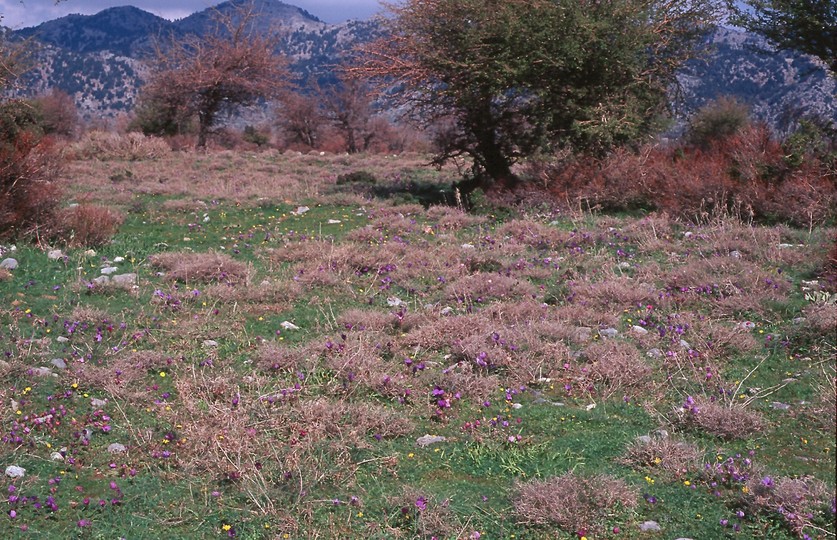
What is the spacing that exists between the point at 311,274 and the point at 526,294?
8.04 ft

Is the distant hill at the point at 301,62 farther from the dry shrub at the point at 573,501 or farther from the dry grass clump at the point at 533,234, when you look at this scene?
the dry shrub at the point at 573,501

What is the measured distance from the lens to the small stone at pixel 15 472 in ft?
13.4

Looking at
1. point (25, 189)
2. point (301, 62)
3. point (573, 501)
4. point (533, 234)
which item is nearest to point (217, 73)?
point (25, 189)

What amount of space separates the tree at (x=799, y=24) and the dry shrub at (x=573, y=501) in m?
14.4

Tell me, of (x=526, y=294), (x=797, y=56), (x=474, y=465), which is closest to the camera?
(x=474, y=465)

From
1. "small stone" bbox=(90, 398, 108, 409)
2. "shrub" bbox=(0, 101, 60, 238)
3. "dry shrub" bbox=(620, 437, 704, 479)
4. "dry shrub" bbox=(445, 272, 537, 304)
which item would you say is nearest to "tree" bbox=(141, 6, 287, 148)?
"shrub" bbox=(0, 101, 60, 238)

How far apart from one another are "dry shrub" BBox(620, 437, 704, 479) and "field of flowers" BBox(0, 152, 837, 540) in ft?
0.05

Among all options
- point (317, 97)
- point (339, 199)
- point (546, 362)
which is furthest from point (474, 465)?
point (317, 97)

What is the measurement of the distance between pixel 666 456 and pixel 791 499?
72 cm

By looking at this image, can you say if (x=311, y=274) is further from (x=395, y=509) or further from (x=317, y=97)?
(x=317, y=97)

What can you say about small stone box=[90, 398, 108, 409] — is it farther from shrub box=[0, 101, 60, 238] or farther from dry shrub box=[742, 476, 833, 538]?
shrub box=[0, 101, 60, 238]

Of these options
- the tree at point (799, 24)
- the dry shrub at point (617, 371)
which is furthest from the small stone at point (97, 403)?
the tree at point (799, 24)

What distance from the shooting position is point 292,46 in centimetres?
12838

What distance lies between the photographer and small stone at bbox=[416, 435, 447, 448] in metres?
4.65
